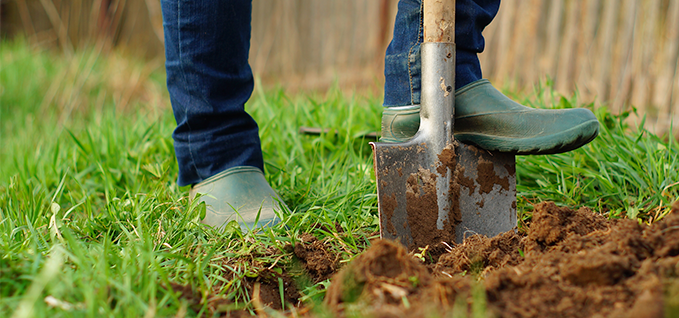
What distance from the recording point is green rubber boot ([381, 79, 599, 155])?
4.03 ft

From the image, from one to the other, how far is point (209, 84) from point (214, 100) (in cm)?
6

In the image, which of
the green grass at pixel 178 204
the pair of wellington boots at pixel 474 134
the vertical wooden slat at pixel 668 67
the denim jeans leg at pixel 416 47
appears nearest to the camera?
the green grass at pixel 178 204

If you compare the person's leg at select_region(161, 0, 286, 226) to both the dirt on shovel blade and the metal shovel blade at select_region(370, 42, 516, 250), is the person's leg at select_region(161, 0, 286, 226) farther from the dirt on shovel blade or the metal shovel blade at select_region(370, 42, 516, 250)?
the dirt on shovel blade

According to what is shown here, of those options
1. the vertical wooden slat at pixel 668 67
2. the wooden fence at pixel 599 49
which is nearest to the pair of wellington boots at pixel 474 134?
the wooden fence at pixel 599 49

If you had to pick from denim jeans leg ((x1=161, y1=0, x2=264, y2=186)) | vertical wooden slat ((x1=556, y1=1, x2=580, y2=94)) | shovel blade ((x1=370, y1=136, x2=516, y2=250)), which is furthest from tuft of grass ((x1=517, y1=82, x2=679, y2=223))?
vertical wooden slat ((x1=556, y1=1, x2=580, y2=94))

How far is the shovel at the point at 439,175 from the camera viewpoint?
1.28 meters

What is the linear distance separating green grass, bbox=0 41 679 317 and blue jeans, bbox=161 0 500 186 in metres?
0.20

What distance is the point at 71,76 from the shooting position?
144 inches

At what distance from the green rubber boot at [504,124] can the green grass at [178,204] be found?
30 centimetres

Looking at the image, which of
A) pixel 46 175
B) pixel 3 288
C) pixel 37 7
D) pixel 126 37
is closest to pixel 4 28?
pixel 37 7

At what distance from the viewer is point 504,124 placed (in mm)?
1321

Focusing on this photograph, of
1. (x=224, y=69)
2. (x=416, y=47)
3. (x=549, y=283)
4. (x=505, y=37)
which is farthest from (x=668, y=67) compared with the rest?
(x=224, y=69)

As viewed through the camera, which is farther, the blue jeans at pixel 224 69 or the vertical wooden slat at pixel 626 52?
the vertical wooden slat at pixel 626 52

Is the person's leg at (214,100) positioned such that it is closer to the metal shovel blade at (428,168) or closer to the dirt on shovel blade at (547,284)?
the metal shovel blade at (428,168)
